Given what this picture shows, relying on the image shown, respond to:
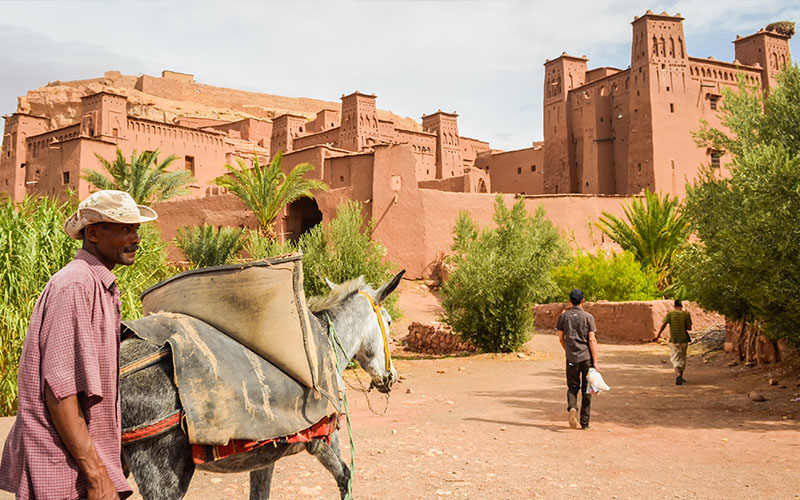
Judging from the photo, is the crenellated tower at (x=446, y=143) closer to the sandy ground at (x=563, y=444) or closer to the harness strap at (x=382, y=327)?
the sandy ground at (x=563, y=444)

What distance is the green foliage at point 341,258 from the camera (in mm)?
14844

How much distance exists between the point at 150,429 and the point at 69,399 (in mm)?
467

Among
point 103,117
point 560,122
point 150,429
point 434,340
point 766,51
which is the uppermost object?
point 766,51

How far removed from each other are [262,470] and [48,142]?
39772 millimetres

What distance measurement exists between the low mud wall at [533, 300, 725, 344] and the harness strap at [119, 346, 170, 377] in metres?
15.8

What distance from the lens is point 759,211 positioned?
7227 mm

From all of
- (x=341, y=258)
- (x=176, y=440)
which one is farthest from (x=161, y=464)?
(x=341, y=258)

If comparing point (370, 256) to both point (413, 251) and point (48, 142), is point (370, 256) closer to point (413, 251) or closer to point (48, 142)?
point (413, 251)

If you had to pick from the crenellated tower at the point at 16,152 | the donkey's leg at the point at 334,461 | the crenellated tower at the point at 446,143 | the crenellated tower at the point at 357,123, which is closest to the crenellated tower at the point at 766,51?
the crenellated tower at the point at 446,143

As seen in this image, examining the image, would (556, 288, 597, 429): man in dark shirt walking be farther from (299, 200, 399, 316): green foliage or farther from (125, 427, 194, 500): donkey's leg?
(299, 200, 399, 316): green foliage

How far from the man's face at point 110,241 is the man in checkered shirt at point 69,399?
3.3 inches

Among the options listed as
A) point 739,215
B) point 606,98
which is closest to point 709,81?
point 606,98

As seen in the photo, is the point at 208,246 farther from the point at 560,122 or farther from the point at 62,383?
the point at 560,122

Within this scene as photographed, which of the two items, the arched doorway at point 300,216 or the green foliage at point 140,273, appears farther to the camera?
the arched doorway at point 300,216
